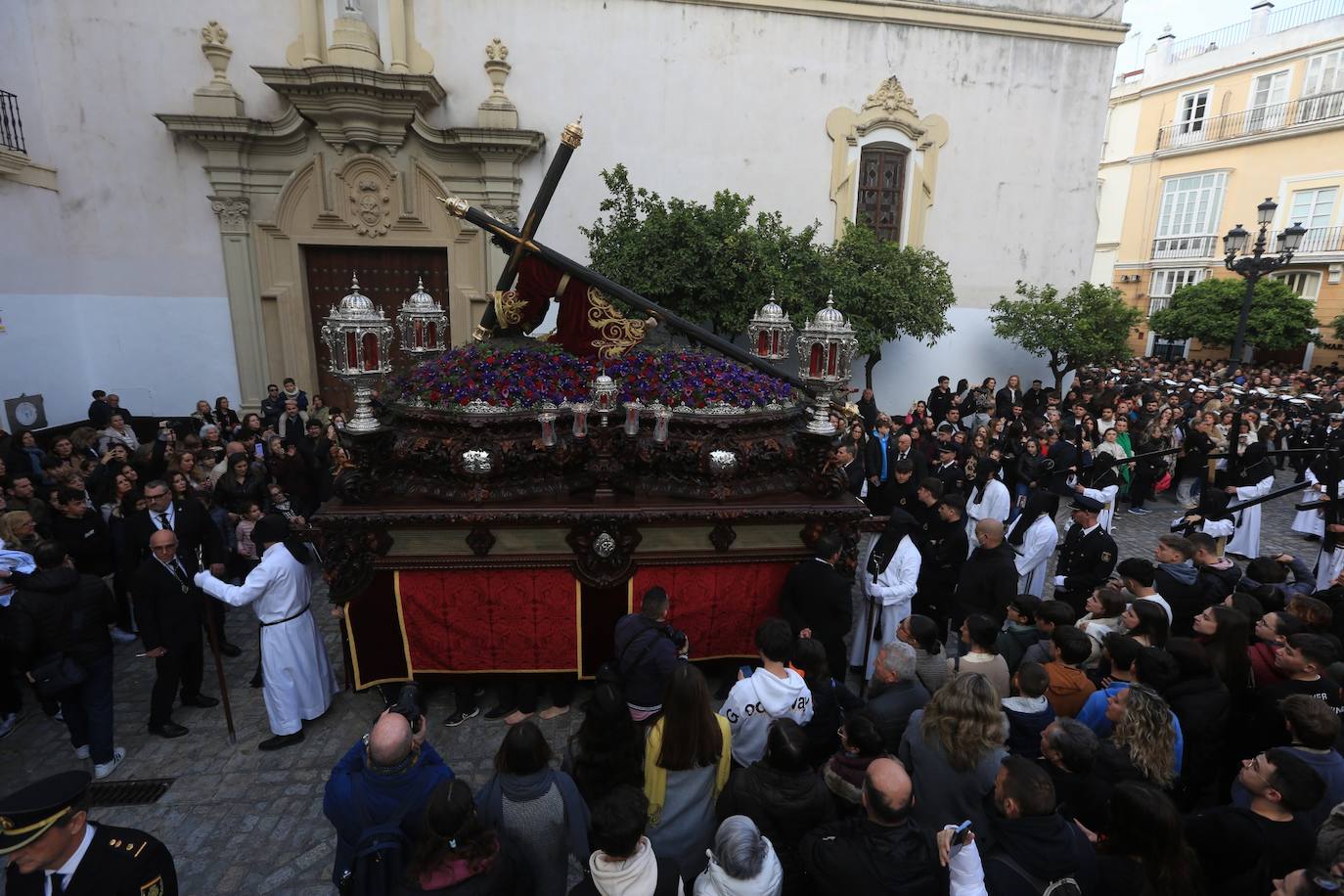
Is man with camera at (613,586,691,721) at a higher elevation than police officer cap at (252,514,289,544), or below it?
below

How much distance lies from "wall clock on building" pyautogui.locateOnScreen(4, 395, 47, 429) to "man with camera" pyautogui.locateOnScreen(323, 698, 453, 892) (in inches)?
510

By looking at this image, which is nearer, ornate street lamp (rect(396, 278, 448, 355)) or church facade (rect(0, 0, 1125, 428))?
ornate street lamp (rect(396, 278, 448, 355))

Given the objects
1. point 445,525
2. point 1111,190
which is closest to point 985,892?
point 445,525

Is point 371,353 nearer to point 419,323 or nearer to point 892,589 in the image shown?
point 419,323

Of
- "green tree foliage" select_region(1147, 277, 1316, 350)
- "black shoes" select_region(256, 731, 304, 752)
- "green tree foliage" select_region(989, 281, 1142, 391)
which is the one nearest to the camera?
"black shoes" select_region(256, 731, 304, 752)

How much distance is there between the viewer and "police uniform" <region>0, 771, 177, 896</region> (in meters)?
2.38

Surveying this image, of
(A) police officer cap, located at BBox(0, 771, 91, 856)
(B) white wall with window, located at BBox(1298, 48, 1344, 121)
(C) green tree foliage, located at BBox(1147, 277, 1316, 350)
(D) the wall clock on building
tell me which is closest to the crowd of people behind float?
(A) police officer cap, located at BBox(0, 771, 91, 856)

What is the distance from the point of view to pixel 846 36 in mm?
15055

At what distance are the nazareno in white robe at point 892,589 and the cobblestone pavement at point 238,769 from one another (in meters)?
2.72

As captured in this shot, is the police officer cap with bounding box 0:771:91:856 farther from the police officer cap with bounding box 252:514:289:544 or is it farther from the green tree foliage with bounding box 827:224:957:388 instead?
the green tree foliage with bounding box 827:224:957:388

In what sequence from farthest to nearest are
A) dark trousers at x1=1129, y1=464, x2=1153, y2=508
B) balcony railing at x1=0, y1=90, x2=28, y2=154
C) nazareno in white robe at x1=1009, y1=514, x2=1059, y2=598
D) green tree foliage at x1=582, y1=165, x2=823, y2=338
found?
green tree foliage at x1=582, y1=165, x2=823, y2=338
balcony railing at x1=0, y1=90, x2=28, y2=154
dark trousers at x1=1129, y1=464, x2=1153, y2=508
nazareno in white robe at x1=1009, y1=514, x2=1059, y2=598

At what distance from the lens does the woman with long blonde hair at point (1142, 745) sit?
3.11 m

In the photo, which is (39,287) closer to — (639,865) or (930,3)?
(639,865)

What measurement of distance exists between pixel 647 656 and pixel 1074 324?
14553 mm
